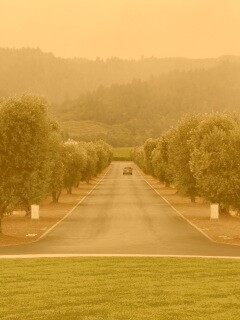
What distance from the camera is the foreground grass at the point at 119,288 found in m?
20.3

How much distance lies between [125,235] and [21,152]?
7.78 metres

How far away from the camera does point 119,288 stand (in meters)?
23.9

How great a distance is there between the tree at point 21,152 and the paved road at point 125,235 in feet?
9.56

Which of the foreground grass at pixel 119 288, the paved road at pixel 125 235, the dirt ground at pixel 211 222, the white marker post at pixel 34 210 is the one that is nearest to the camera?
the foreground grass at pixel 119 288

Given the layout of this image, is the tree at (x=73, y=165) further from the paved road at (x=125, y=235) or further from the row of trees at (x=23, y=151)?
the row of trees at (x=23, y=151)

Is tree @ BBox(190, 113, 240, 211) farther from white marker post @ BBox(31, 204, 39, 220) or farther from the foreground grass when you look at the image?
the foreground grass

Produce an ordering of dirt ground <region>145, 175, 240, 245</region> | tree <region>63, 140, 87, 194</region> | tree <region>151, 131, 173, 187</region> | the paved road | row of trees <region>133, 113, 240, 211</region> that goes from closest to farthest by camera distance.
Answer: the paved road < dirt ground <region>145, 175, 240, 245</region> < row of trees <region>133, 113, 240, 211</region> < tree <region>63, 140, 87, 194</region> < tree <region>151, 131, 173, 187</region>

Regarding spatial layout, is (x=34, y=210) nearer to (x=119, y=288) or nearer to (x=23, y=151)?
(x=23, y=151)

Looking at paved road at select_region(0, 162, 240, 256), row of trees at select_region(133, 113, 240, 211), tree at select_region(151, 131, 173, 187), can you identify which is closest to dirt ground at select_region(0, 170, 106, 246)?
paved road at select_region(0, 162, 240, 256)

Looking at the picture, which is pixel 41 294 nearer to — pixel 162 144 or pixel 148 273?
pixel 148 273

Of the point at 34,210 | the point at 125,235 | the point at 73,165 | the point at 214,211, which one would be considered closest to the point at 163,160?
the point at 73,165

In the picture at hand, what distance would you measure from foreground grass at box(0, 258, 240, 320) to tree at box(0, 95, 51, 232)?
10.1 meters

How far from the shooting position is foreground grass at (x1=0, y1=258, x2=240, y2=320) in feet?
66.7

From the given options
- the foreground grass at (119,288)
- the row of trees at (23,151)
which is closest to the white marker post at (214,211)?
the row of trees at (23,151)
